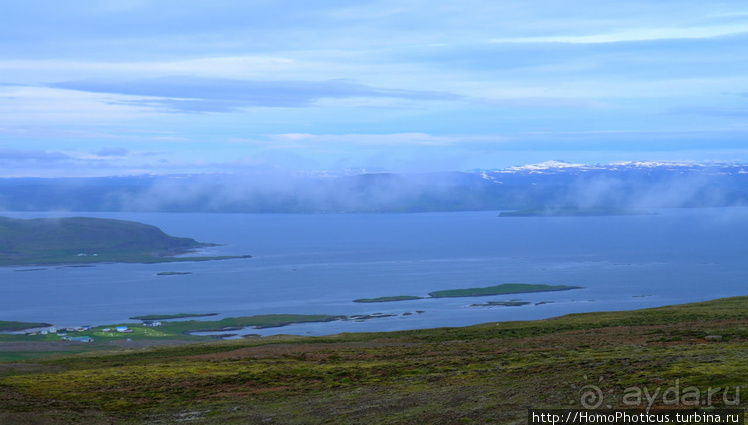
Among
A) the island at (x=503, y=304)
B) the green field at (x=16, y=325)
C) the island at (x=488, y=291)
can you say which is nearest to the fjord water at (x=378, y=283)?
the island at (x=503, y=304)

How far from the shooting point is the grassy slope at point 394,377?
62.1 feet

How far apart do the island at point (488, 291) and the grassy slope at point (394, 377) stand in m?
73.4

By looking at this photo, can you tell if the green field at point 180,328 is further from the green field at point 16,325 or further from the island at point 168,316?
the island at point 168,316

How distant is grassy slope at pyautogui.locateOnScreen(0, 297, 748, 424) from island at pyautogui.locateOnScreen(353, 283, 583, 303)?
241 feet

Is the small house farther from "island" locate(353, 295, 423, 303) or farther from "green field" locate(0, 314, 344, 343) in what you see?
"island" locate(353, 295, 423, 303)

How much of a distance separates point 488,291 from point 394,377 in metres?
95.2

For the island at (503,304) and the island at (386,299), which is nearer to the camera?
the island at (503,304)

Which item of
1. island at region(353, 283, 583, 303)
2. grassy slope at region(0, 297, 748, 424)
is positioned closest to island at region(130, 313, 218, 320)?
island at region(353, 283, 583, 303)

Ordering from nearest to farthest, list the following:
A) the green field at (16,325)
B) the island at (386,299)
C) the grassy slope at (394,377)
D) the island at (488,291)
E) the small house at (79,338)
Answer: the grassy slope at (394,377) < the small house at (79,338) < the green field at (16,325) < the island at (386,299) < the island at (488,291)

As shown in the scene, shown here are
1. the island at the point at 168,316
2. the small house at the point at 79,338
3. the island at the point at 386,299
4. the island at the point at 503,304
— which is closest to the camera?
the small house at the point at 79,338

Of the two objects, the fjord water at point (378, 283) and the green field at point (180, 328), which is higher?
the fjord water at point (378, 283)

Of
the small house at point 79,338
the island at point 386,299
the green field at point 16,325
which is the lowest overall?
the small house at point 79,338

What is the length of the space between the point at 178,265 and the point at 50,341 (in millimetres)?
96570

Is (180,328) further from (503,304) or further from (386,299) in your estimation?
(503,304)
